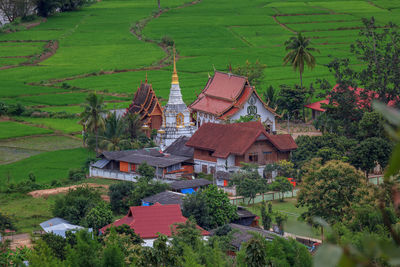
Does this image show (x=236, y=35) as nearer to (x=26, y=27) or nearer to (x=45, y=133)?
(x=26, y=27)

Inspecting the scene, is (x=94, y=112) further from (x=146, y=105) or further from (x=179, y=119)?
(x=146, y=105)

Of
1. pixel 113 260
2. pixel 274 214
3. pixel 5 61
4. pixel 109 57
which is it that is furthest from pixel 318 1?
pixel 113 260

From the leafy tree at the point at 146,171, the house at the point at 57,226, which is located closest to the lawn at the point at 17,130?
the leafy tree at the point at 146,171

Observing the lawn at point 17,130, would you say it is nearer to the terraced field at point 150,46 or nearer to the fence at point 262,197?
the terraced field at point 150,46

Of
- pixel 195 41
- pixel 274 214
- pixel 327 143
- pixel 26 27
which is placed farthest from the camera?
pixel 26 27

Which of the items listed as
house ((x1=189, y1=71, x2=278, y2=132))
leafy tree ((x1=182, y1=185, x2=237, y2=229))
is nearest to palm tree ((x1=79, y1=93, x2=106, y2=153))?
house ((x1=189, y1=71, x2=278, y2=132))

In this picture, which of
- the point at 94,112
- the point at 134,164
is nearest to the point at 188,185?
the point at 134,164

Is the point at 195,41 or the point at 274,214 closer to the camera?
the point at 274,214

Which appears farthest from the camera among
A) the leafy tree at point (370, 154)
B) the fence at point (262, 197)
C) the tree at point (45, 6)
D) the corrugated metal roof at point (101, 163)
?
the tree at point (45, 6)
